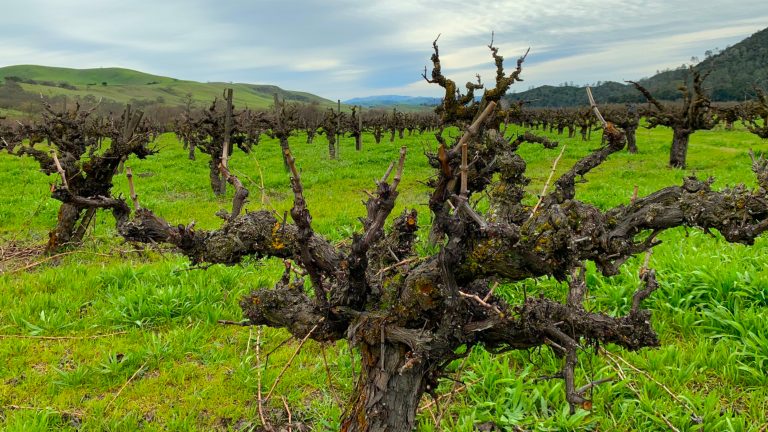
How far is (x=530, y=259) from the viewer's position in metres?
1.96

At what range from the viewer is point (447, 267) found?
2090 millimetres

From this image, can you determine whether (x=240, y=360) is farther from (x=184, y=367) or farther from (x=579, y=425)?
(x=579, y=425)

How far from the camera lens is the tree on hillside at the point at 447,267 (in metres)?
1.93

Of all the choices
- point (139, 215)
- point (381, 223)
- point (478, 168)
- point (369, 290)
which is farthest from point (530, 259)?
point (478, 168)

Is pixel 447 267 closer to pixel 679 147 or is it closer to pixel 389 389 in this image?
pixel 389 389

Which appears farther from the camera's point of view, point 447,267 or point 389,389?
point 389,389

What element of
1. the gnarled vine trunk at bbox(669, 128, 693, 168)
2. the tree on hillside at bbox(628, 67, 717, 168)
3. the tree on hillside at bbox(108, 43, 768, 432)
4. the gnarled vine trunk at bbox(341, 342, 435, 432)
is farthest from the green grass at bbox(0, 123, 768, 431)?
the gnarled vine trunk at bbox(669, 128, 693, 168)

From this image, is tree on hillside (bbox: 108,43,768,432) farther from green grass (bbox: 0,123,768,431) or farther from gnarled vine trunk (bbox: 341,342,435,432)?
green grass (bbox: 0,123,768,431)

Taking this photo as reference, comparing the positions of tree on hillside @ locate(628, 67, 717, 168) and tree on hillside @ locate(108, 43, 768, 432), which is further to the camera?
tree on hillside @ locate(628, 67, 717, 168)

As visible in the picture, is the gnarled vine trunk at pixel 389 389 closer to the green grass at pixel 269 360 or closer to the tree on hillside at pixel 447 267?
the tree on hillside at pixel 447 267

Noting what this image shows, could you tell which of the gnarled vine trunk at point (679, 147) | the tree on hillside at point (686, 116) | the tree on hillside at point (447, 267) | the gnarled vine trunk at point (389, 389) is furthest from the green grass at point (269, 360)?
the gnarled vine trunk at point (679, 147)

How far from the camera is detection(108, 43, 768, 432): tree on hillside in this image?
76.1 inches

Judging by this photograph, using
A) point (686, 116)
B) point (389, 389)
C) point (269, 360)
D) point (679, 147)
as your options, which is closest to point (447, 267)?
point (389, 389)

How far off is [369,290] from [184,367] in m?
3.56
